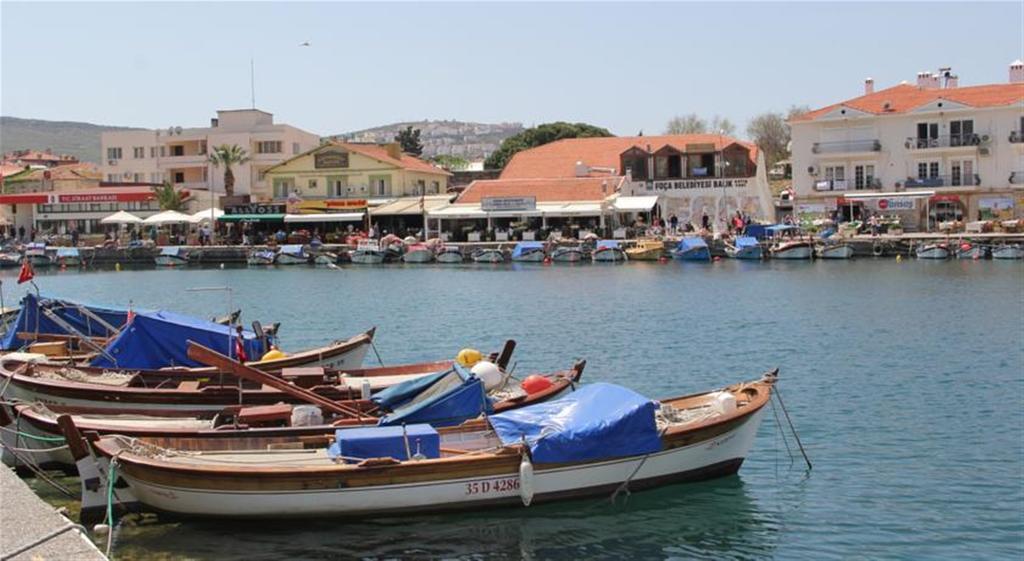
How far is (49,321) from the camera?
2664cm

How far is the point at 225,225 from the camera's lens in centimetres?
8712

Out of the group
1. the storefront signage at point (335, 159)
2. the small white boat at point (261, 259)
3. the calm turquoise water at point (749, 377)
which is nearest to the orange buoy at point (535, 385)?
the calm turquoise water at point (749, 377)

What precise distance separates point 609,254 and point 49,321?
4686cm

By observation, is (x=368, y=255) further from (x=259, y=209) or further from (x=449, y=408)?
(x=449, y=408)

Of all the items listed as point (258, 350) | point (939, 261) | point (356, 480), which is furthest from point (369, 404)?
point (939, 261)

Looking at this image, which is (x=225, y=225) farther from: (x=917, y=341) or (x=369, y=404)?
(x=369, y=404)

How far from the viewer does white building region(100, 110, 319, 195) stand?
9456 centimetres

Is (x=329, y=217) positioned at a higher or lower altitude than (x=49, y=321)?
higher

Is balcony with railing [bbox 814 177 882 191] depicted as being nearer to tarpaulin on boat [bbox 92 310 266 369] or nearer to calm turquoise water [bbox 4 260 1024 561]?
calm turquoise water [bbox 4 260 1024 561]

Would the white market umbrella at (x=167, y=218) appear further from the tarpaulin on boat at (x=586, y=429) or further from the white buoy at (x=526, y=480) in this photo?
the white buoy at (x=526, y=480)

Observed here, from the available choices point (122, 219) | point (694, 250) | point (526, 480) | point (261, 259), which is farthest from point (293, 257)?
point (526, 480)

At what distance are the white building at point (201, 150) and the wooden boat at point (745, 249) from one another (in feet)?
140

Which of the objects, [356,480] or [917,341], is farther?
[917,341]

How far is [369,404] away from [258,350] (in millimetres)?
7737
